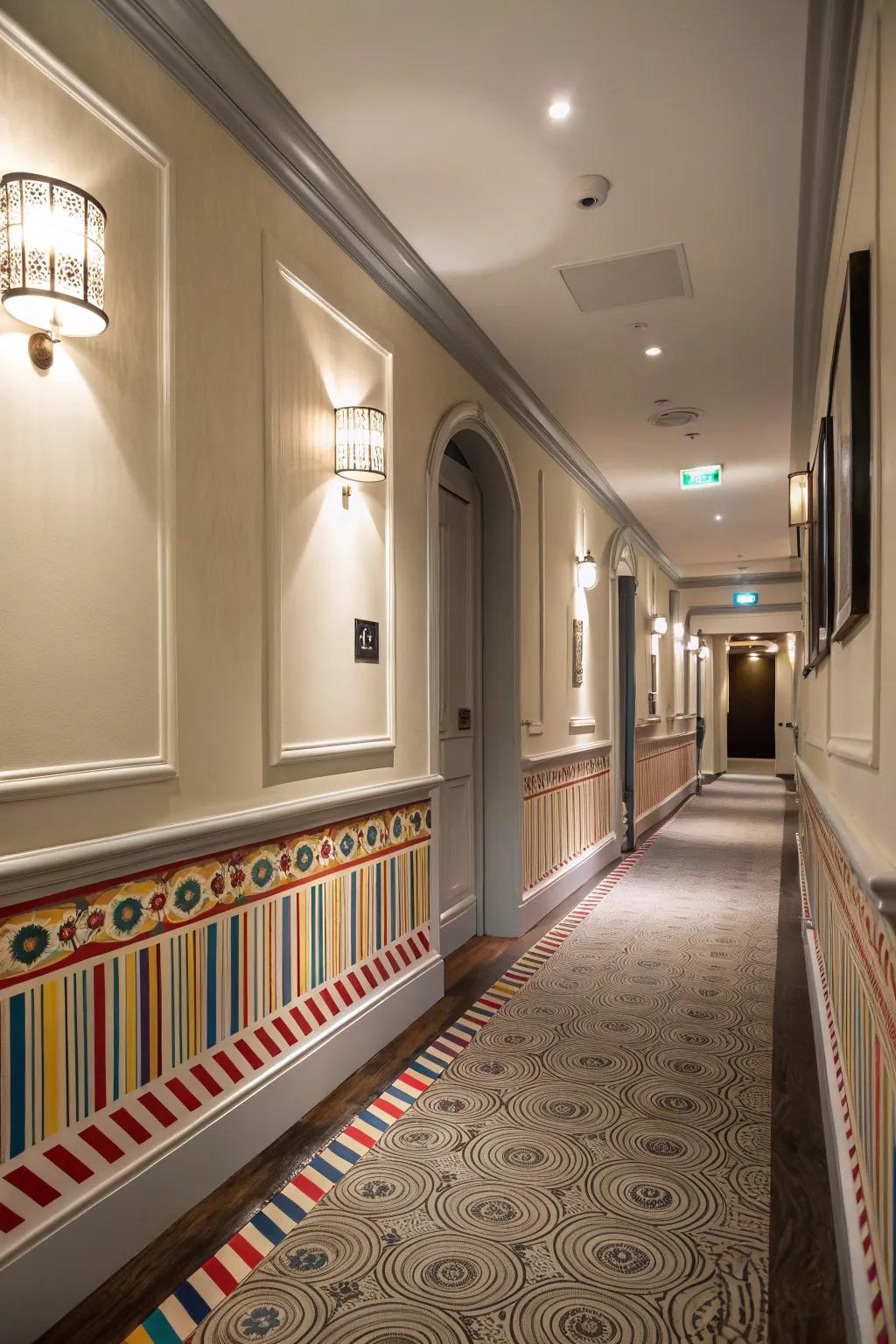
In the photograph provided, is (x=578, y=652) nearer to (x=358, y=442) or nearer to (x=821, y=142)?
(x=358, y=442)

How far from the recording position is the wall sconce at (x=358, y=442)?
9.74 ft

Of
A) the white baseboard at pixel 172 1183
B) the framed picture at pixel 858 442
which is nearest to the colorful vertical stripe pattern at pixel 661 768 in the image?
the white baseboard at pixel 172 1183

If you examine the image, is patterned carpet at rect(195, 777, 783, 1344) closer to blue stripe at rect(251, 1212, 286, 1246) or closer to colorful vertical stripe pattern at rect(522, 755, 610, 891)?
blue stripe at rect(251, 1212, 286, 1246)

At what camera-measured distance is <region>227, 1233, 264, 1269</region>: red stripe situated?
79.7 inches

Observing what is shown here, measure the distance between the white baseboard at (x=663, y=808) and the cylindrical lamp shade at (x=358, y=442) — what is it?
6.07 m

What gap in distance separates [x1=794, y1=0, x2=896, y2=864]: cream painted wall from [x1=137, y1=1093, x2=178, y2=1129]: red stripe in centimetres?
175

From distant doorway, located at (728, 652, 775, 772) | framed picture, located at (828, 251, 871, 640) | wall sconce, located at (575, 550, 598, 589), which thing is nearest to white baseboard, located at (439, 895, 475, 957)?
wall sconce, located at (575, 550, 598, 589)

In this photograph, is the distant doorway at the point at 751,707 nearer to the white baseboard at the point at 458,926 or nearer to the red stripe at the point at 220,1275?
the white baseboard at the point at 458,926

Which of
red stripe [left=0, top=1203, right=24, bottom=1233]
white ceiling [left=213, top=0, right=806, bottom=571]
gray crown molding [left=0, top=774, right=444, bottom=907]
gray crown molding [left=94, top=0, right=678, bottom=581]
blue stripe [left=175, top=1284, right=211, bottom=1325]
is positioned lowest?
blue stripe [left=175, top=1284, right=211, bottom=1325]

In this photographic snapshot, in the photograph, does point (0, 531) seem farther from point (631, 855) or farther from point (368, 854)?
point (631, 855)

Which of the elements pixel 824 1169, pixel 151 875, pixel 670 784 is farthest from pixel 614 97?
pixel 670 784

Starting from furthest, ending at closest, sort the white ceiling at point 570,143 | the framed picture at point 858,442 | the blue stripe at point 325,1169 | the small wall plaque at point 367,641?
the small wall plaque at point 367,641, the blue stripe at point 325,1169, the white ceiling at point 570,143, the framed picture at point 858,442

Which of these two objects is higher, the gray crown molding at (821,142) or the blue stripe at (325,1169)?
the gray crown molding at (821,142)

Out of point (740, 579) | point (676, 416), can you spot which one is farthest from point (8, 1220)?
point (740, 579)
